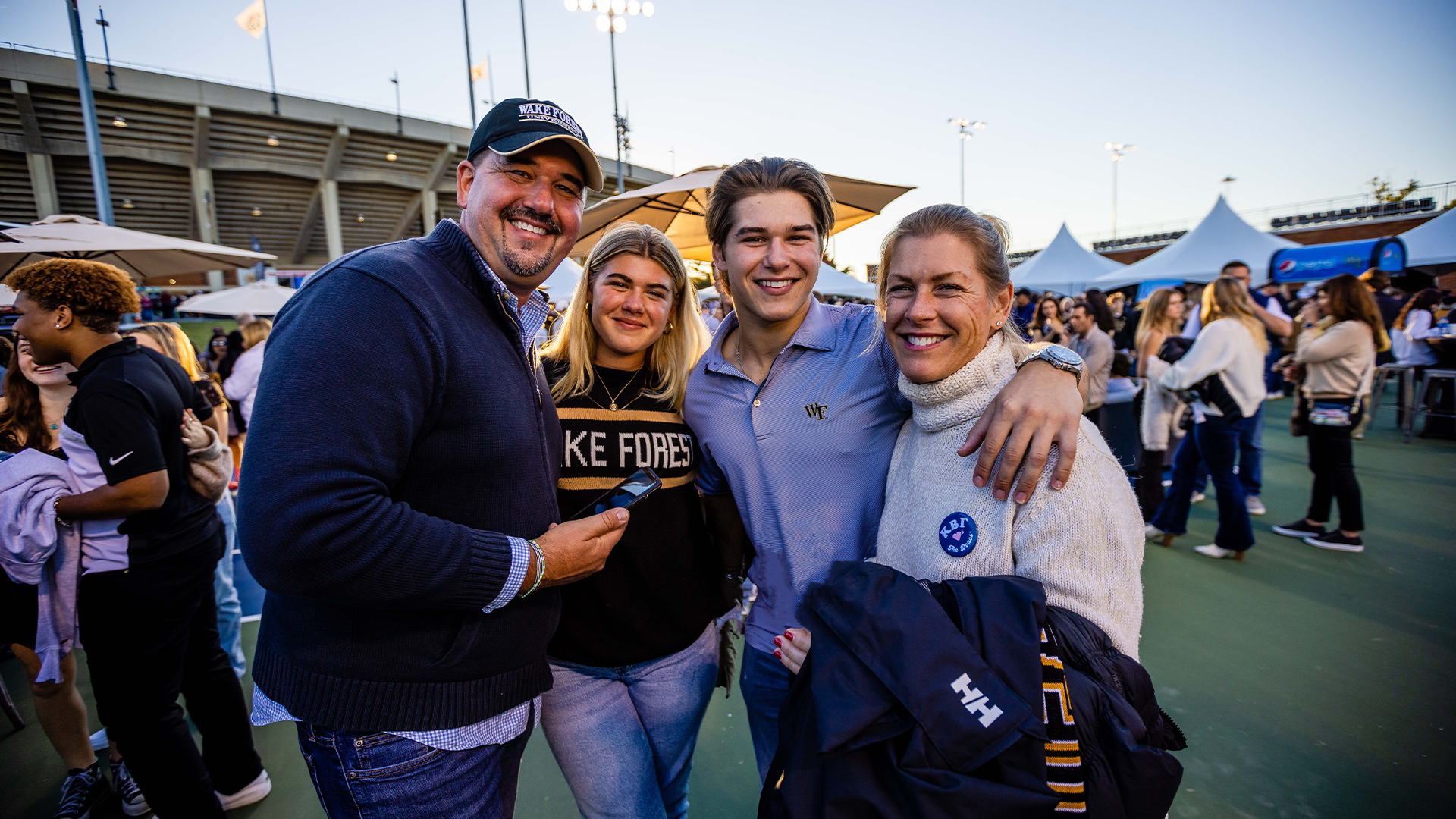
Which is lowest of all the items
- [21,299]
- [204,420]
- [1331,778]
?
[1331,778]

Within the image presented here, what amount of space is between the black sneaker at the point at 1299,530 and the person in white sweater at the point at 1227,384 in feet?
2.65

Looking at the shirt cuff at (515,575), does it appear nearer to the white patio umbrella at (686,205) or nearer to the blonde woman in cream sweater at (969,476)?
the blonde woman in cream sweater at (969,476)

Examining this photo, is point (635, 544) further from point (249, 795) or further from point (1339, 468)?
point (1339, 468)

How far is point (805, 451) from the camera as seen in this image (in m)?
1.65

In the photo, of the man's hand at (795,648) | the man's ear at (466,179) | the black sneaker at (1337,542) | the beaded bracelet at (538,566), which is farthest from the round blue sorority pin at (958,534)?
the black sneaker at (1337,542)

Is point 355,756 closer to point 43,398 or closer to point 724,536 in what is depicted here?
point 724,536

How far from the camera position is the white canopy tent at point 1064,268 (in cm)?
1465

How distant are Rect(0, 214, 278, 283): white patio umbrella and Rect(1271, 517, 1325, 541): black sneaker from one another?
28.1 ft

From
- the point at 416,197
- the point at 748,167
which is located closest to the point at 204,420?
the point at 748,167

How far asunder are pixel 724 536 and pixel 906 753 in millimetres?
1002

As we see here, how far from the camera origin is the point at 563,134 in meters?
1.36

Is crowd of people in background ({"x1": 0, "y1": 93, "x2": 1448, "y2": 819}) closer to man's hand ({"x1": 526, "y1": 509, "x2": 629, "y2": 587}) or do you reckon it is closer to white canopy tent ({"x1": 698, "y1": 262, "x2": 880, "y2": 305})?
man's hand ({"x1": 526, "y1": 509, "x2": 629, "y2": 587})

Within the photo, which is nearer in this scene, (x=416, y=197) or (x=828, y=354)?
(x=828, y=354)

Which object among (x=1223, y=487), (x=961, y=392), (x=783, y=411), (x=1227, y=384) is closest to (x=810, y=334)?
(x=783, y=411)
